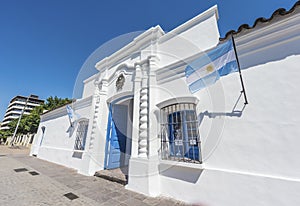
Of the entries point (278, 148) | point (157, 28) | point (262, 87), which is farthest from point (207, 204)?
point (157, 28)

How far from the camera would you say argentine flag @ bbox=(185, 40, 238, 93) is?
2787 millimetres

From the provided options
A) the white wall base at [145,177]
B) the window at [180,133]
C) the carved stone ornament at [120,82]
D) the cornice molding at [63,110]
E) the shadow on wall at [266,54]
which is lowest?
the white wall base at [145,177]

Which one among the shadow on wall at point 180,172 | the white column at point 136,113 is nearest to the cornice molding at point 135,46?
the white column at point 136,113

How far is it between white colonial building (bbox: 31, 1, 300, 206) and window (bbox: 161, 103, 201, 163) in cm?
3

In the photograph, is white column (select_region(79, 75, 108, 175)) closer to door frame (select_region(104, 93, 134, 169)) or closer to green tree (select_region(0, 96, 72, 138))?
door frame (select_region(104, 93, 134, 169))

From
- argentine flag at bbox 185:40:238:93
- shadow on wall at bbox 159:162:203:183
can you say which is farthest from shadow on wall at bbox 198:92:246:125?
shadow on wall at bbox 159:162:203:183

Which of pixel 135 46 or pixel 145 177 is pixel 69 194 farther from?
pixel 135 46

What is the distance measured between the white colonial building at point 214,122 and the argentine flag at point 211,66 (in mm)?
202

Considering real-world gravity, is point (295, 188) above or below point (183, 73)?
below

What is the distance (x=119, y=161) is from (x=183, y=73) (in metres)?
4.58

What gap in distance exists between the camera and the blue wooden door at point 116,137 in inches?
217

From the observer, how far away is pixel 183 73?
3770 mm

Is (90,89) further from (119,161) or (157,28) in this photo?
(157,28)

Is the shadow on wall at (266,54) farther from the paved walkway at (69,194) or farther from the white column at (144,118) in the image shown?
the paved walkway at (69,194)
